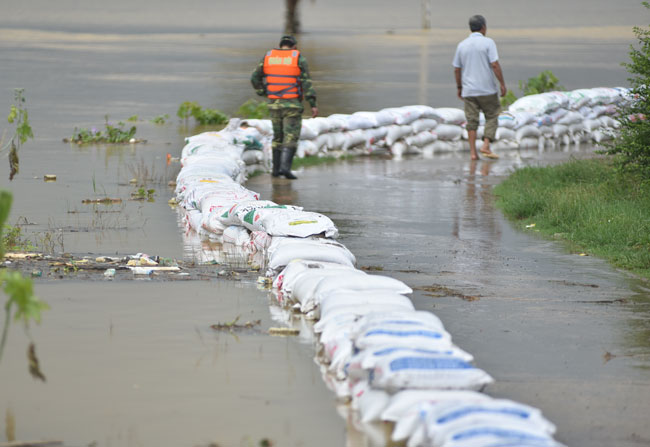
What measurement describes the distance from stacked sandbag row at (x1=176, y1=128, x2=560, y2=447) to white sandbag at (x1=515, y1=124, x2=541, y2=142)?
26.8 feet

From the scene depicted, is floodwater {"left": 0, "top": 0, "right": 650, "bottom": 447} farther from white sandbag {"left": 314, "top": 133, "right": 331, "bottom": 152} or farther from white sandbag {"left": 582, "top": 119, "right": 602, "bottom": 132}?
white sandbag {"left": 582, "top": 119, "right": 602, "bottom": 132}

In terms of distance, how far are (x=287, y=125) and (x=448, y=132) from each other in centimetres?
407

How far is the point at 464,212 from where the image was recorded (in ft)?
33.2

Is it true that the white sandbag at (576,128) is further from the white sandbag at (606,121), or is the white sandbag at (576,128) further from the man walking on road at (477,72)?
the man walking on road at (477,72)

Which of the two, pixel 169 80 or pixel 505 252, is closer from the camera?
pixel 505 252

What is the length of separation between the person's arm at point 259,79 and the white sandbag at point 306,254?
509 cm

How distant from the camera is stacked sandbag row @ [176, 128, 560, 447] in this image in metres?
3.90

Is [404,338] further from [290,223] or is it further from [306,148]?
[306,148]

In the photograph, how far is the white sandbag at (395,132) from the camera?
1497 cm

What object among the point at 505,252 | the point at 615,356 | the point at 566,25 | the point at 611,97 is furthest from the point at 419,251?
the point at 566,25

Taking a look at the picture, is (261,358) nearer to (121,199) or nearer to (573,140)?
(121,199)

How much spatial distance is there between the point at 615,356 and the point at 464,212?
469cm

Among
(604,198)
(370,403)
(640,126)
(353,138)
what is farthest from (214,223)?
(353,138)

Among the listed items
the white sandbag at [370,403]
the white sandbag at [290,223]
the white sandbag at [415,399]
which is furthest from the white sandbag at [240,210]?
the white sandbag at [415,399]
